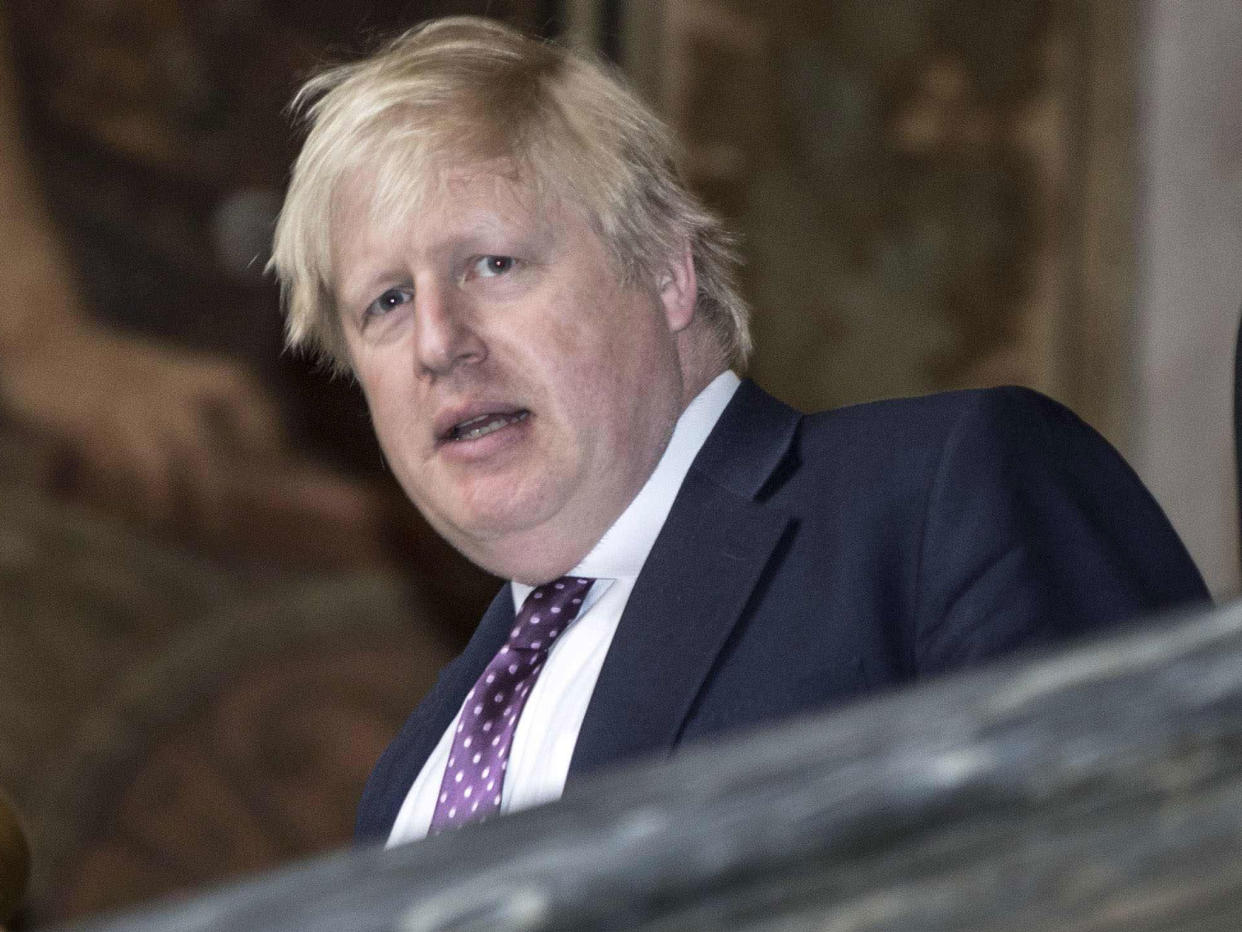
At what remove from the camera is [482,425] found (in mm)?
2387

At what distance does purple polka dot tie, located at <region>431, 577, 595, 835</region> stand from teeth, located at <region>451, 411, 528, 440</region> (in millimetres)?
223

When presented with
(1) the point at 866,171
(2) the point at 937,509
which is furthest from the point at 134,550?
(2) the point at 937,509

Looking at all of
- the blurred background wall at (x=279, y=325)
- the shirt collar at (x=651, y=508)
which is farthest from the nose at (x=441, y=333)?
the blurred background wall at (x=279, y=325)

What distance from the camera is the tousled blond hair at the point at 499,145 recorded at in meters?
2.42

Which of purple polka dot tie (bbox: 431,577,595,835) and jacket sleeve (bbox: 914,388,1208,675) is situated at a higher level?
jacket sleeve (bbox: 914,388,1208,675)

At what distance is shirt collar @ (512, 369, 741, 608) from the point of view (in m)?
2.38

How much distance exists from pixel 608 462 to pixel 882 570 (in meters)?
0.50

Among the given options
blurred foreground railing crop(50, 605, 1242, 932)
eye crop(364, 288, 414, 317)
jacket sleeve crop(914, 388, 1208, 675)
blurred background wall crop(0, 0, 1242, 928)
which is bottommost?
blurred background wall crop(0, 0, 1242, 928)

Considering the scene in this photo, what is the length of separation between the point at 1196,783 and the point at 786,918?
0.46 ft

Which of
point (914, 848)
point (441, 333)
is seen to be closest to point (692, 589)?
point (441, 333)

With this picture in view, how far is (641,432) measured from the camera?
95.4 inches

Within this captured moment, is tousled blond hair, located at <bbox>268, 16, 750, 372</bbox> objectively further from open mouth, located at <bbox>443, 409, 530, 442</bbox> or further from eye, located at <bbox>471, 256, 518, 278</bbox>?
open mouth, located at <bbox>443, 409, 530, 442</bbox>

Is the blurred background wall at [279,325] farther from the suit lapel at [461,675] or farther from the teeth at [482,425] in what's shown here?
the teeth at [482,425]

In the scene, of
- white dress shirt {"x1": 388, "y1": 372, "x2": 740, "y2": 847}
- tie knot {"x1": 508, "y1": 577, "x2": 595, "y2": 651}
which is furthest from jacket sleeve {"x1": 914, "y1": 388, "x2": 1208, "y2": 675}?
tie knot {"x1": 508, "y1": 577, "x2": 595, "y2": 651}
